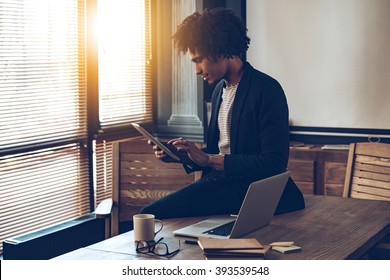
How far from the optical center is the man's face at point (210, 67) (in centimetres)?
283

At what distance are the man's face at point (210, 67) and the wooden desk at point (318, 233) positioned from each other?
2.13 feet

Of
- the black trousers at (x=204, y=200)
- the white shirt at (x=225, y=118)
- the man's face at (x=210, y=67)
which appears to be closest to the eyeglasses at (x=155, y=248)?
the black trousers at (x=204, y=200)

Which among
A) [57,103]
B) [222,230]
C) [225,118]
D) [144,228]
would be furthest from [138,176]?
[144,228]

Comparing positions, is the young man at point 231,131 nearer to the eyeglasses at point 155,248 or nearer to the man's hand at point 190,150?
the man's hand at point 190,150

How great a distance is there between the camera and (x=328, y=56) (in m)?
4.23

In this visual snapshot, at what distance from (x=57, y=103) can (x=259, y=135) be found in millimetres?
1526

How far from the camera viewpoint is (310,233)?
2.36m

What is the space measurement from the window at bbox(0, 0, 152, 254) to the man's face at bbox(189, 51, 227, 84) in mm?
1168

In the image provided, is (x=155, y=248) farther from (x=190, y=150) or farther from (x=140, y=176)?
(x=140, y=176)

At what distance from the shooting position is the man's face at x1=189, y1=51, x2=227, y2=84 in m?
2.83

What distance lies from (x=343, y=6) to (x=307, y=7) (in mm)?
239
